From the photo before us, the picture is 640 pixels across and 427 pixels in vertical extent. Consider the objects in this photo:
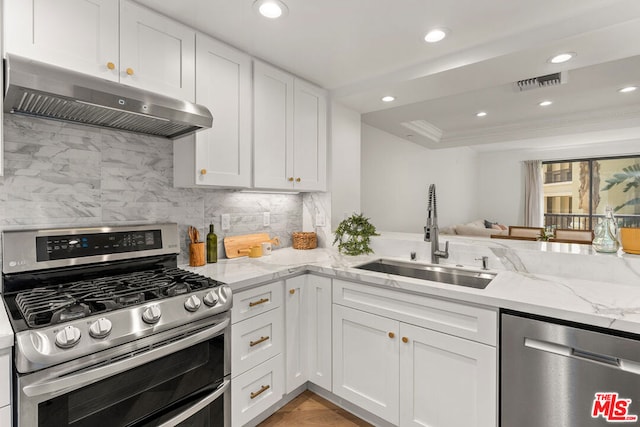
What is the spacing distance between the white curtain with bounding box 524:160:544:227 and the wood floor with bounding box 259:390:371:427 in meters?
6.94

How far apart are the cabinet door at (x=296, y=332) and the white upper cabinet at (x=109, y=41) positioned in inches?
49.4

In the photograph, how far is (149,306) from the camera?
48.3 inches

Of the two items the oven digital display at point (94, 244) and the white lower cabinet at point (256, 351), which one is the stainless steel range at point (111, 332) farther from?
the white lower cabinet at point (256, 351)

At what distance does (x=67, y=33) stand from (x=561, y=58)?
2.51 metres

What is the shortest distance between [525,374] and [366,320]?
0.77m

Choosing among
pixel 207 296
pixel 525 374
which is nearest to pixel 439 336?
pixel 525 374

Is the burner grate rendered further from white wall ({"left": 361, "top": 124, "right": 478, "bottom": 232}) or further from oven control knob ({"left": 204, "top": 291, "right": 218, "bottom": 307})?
white wall ({"left": 361, "top": 124, "right": 478, "bottom": 232})

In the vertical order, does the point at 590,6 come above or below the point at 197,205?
above

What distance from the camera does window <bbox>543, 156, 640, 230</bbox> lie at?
612 centimetres

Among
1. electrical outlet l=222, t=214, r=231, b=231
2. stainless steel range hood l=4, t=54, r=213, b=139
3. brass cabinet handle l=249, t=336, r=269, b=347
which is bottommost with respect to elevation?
brass cabinet handle l=249, t=336, r=269, b=347

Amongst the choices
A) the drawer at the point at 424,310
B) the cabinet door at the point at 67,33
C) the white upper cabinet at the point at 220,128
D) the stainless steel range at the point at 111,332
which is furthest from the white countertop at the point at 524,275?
the cabinet door at the point at 67,33

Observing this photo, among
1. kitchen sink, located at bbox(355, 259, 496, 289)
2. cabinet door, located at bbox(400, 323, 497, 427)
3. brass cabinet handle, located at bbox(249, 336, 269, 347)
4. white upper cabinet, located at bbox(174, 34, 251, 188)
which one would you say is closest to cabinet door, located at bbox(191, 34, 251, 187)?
white upper cabinet, located at bbox(174, 34, 251, 188)

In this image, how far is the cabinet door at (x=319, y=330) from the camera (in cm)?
203

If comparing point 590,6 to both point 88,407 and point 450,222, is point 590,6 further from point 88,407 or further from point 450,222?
point 450,222
